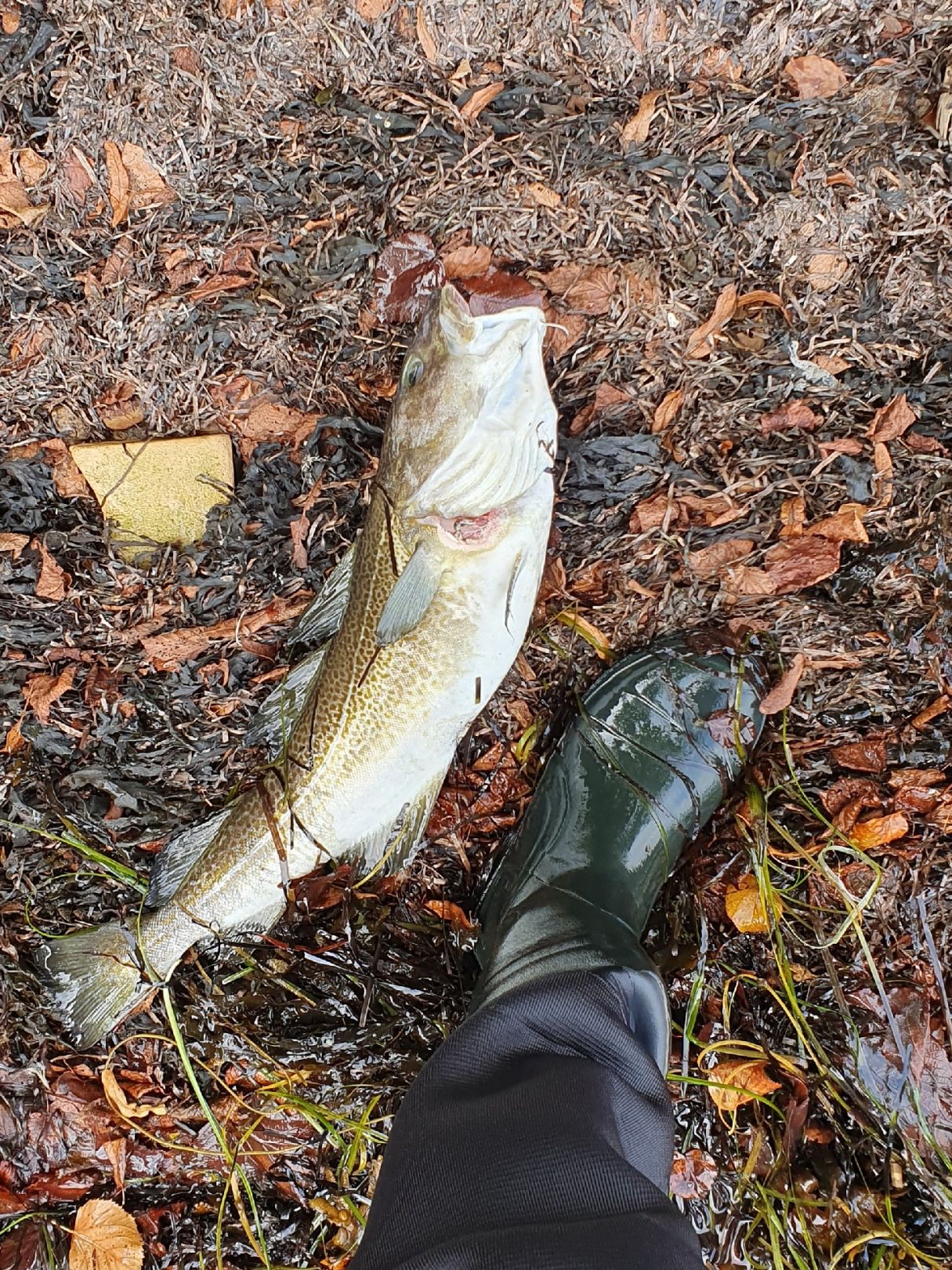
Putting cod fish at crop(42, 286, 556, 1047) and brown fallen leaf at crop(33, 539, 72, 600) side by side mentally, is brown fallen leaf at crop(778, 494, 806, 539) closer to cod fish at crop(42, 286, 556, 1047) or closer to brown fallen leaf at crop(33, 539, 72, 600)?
cod fish at crop(42, 286, 556, 1047)

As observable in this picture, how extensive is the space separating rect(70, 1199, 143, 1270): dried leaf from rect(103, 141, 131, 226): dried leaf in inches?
145

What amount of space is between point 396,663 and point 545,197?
167 centimetres

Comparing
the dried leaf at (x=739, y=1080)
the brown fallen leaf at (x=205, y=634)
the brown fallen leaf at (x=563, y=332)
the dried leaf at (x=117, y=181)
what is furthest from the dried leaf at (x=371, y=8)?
the dried leaf at (x=739, y=1080)

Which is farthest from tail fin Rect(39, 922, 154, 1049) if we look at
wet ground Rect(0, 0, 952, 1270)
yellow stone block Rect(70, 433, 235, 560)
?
yellow stone block Rect(70, 433, 235, 560)

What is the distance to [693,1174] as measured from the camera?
2775 millimetres

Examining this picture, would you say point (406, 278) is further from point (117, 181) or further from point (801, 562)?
point (801, 562)

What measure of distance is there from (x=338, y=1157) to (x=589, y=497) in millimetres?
2570

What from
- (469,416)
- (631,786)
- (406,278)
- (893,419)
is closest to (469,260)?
(406,278)

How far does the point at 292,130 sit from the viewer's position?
2.88 metres

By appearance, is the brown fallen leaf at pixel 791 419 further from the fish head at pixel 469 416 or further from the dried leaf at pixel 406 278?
the dried leaf at pixel 406 278

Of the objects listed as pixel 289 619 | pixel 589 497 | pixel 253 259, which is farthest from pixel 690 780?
pixel 253 259

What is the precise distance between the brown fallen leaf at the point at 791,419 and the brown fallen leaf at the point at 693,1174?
248 cm

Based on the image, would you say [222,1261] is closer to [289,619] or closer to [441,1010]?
[441,1010]

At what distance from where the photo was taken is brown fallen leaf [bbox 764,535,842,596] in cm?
272
